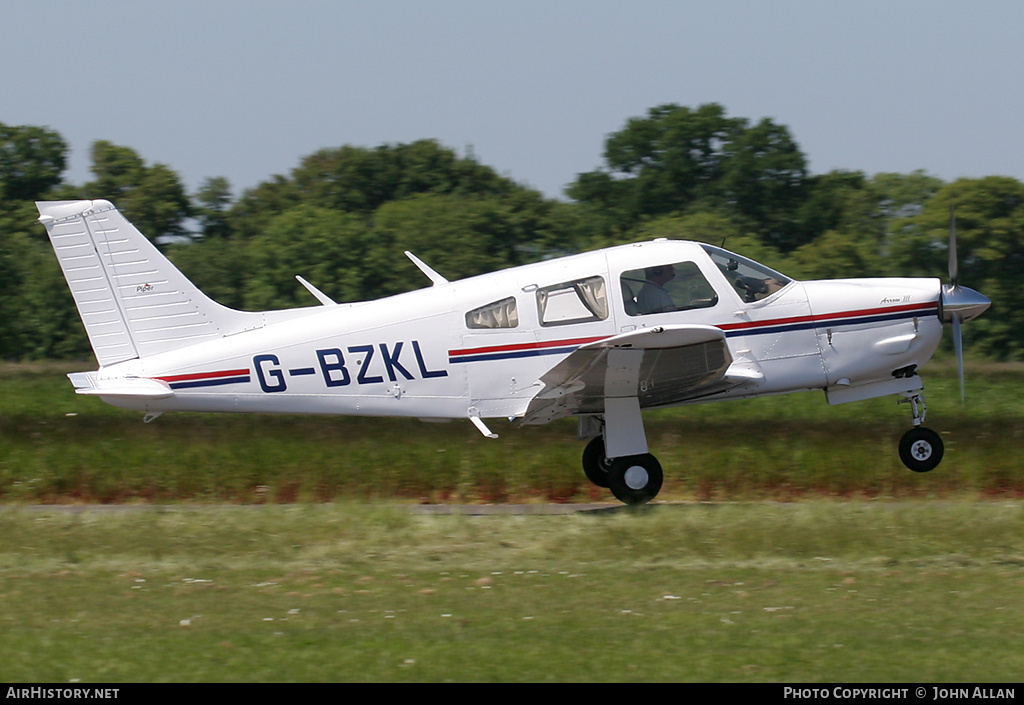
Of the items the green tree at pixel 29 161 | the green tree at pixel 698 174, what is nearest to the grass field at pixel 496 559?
the green tree at pixel 698 174

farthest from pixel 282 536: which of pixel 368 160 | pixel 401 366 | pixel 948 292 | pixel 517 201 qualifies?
pixel 368 160

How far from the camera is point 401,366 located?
10523 mm

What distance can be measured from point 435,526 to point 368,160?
35618 millimetres

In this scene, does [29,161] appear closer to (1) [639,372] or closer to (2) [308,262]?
(2) [308,262]

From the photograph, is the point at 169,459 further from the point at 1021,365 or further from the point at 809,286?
the point at 1021,365

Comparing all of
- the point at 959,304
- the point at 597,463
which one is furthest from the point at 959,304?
the point at 597,463

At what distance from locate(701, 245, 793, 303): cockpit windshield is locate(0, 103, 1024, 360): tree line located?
18.6 m

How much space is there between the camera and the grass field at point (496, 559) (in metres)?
5.59

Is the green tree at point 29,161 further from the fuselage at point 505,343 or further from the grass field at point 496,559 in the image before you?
the fuselage at point 505,343

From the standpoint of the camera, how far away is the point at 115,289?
34.7ft

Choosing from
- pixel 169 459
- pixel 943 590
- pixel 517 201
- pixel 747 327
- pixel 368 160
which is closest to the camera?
pixel 943 590

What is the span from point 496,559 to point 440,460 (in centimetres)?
525

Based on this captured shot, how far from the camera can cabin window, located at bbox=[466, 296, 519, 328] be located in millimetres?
10383

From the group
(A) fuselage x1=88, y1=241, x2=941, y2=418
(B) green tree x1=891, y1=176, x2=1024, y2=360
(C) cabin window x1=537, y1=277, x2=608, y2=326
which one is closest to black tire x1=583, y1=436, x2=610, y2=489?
(A) fuselage x1=88, y1=241, x2=941, y2=418
